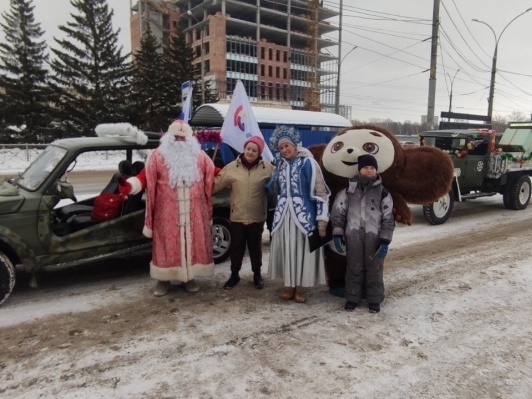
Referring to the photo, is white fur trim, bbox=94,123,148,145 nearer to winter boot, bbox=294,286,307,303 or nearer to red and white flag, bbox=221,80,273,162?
red and white flag, bbox=221,80,273,162

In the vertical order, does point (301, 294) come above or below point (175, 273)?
below

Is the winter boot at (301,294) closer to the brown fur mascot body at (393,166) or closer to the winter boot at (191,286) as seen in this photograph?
the brown fur mascot body at (393,166)

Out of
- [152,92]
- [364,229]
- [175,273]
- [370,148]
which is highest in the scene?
[152,92]

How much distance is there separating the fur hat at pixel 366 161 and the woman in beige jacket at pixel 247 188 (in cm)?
100

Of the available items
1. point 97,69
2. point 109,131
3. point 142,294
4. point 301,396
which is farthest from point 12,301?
point 97,69

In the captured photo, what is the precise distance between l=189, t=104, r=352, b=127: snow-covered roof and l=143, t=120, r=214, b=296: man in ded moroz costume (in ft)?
25.8

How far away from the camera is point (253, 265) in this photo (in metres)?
4.55

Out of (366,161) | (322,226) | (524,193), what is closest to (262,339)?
(322,226)

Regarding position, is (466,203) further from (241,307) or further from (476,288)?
(241,307)

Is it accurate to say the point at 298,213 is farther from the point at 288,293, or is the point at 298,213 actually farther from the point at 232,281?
the point at 232,281

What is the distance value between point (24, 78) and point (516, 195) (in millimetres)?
37004

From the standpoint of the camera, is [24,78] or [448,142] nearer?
[448,142]

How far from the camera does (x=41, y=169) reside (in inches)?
165

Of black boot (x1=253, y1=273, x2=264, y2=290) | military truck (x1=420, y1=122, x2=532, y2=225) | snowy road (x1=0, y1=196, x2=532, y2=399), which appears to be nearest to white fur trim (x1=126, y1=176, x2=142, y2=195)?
snowy road (x1=0, y1=196, x2=532, y2=399)
